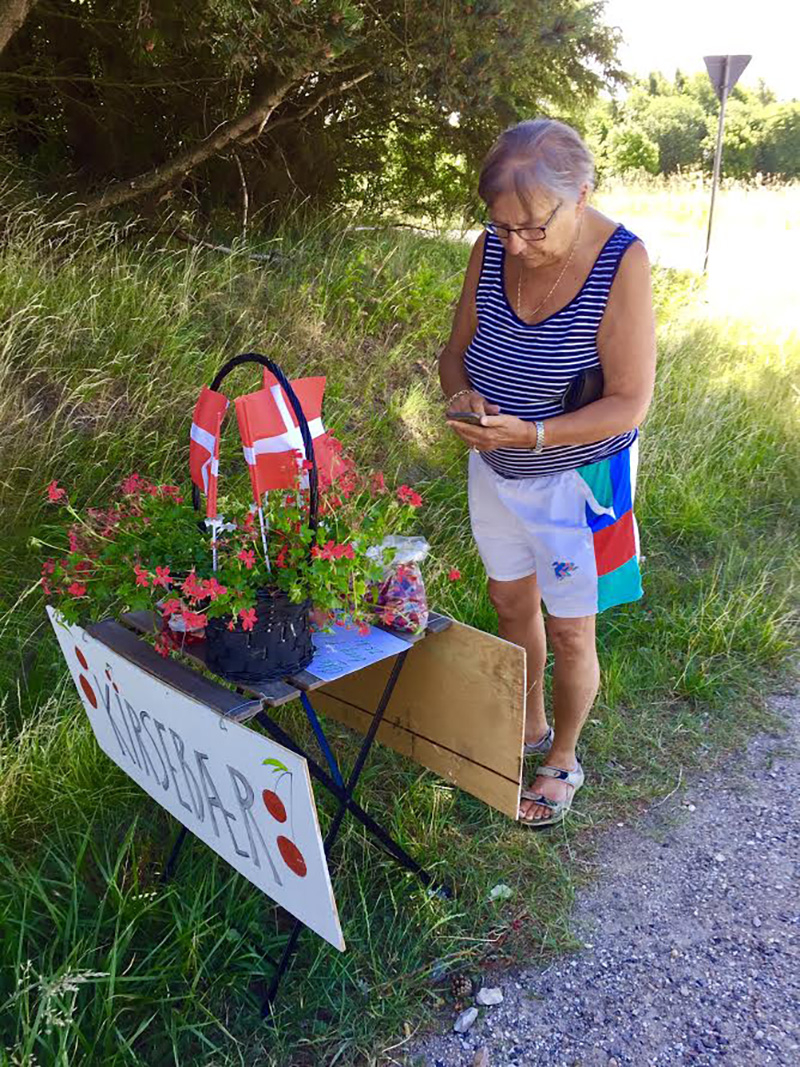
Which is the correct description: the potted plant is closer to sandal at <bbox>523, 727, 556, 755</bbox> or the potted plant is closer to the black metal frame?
the black metal frame

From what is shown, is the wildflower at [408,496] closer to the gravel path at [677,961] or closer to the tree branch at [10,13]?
the gravel path at [677,961]

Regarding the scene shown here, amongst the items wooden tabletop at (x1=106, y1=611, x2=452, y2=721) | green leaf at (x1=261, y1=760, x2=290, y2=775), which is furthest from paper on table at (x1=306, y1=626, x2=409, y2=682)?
green leaf at (x1=261, y1=760, x2=290, y2=775)

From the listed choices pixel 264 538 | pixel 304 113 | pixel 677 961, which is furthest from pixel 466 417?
pixel 304 113

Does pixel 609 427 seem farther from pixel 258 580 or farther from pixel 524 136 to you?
pixel 258 580

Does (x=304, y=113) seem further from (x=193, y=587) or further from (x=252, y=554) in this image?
(x=193, y=587)

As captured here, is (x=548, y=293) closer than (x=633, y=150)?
Yes

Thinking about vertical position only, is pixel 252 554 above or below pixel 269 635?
above

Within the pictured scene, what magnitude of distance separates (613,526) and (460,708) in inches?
25.1

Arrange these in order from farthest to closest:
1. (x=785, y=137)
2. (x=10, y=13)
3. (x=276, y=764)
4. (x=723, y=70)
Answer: (x=785, y=137)
(x=723, y=70)
(x=10, y=13)
(x=276, y=764)

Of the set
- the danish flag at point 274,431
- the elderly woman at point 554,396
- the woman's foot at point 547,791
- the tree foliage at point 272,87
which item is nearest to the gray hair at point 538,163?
the elderly woman at point 554,396

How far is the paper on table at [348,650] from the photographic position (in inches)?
77.1

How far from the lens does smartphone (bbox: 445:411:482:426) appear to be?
218 cm

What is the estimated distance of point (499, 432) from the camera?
7.13 feet

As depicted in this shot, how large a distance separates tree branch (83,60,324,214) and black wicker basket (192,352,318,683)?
3601mm
